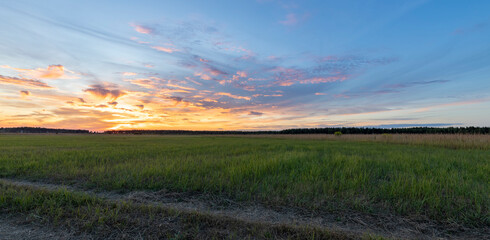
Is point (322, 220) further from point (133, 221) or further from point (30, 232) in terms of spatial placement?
point (30, 232)

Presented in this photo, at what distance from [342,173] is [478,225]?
9.72 ft

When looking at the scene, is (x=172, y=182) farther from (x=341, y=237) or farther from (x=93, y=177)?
(x=341, y=237)

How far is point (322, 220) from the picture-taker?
3.65m

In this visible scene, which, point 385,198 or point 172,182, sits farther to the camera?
point 172,182

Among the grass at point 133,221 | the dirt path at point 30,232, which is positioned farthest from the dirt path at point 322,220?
the grass at point 133,221

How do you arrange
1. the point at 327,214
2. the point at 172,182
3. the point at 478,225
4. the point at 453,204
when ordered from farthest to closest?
the point at 172,182
the point at 453,204
the point at 327,214
the point at 478,225

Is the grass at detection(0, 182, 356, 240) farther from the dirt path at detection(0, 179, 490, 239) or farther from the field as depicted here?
the dirt path at detection(0, 179, 490, 239)

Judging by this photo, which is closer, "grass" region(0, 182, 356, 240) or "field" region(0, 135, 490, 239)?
"grass" region(0, 182, 356, 240)

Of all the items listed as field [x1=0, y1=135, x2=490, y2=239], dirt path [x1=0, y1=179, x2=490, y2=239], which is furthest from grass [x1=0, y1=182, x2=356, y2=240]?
dirt path [x1=0, y1=179, x2=490, y2=239]

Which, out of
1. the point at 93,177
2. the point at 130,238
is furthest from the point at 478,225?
the point at 93,177

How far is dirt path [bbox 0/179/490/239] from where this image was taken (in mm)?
3309

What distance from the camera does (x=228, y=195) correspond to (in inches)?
191

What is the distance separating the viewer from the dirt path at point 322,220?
3.31 meters

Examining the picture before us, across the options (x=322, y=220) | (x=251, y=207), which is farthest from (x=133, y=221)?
(x=322, y=220)
